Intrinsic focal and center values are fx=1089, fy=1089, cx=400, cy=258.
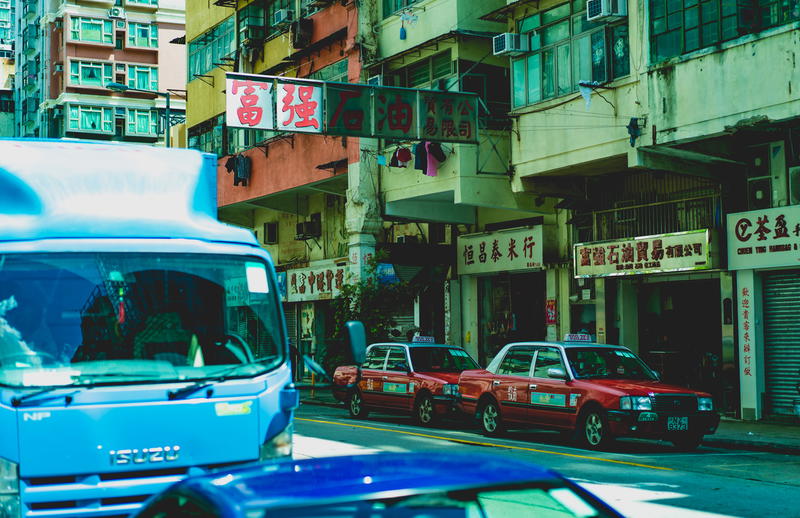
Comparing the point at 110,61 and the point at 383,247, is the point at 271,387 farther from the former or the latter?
the point at 110,61

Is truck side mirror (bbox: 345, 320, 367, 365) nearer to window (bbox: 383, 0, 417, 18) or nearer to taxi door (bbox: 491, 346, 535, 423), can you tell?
taxi door (bbox: 491, 346, 535, 423)

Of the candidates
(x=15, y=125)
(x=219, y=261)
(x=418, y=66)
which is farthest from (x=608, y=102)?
(x=15, y=125)

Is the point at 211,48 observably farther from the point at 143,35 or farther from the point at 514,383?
the point at 143,35

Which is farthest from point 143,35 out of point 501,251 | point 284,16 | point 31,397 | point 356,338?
point 31,397

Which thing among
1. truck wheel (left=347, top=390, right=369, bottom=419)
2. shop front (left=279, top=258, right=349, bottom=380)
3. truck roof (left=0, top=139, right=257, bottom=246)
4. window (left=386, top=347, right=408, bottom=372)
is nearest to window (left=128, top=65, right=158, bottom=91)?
shop front (left=279, top=258, right=349, bottom=380)

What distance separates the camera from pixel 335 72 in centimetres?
3028

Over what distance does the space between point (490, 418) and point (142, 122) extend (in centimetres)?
4917

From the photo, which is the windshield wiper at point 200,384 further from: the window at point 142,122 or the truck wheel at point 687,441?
the window at point 142,122

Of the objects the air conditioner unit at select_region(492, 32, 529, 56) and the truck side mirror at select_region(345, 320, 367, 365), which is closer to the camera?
the truck side mirror at select_region(345, 320, 367, 365)

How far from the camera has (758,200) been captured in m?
20.2

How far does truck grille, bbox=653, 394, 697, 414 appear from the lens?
15258 millimetres

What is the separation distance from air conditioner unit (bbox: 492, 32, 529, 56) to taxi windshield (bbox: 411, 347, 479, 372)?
657cm

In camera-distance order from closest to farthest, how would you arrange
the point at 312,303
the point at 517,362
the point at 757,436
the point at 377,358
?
the point at 757,436
the point at 517,362
the point at 377,358
the point at 312,303

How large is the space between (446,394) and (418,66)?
10.4 meters
